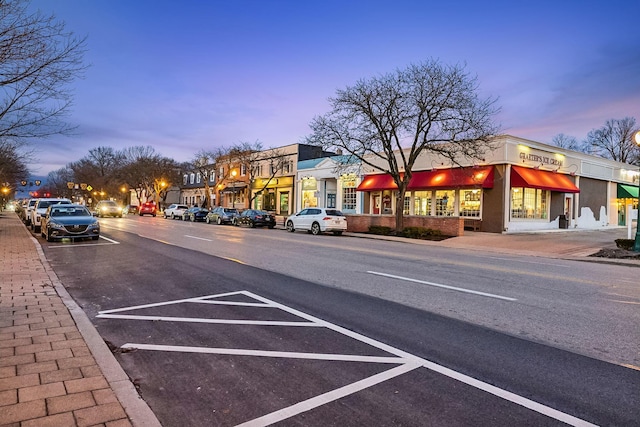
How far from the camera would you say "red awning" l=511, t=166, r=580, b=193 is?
26.3 m

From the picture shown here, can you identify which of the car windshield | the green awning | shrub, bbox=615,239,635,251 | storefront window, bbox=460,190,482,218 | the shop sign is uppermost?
the shop sign

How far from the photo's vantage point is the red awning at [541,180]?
26312mm

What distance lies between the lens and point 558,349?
A: 4.88 meters

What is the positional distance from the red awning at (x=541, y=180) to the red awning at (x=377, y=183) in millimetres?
8241

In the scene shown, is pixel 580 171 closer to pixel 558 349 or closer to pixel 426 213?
pixel 426 213

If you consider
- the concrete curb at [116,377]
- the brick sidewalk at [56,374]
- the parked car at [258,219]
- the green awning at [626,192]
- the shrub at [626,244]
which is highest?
the green awning at [626,192]

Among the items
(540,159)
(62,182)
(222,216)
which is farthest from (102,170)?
(540,159)

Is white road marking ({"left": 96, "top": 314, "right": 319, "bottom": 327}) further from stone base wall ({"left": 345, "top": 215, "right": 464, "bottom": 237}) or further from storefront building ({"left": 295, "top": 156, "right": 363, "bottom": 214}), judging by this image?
storefront building ({"left": 295, "top": 156, "right": 363, "bottom": 214})

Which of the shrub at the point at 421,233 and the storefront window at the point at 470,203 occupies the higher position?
the storefront window at the point at 470,203

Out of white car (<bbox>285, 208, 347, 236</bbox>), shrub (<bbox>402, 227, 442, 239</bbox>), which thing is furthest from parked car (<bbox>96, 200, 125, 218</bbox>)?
shrub (<bbox>402, 227, 442, 239</bbox>)

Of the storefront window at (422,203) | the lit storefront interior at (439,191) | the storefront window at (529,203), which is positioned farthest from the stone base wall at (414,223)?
the storefront window at (529,203)

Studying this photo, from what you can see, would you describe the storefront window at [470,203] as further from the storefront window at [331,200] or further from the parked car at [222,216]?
the parked car at [222,216]

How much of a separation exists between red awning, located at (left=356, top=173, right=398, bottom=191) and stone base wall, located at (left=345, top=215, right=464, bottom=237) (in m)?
4.15

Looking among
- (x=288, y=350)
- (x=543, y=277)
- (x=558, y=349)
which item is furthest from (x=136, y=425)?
(x=543, y=277)
